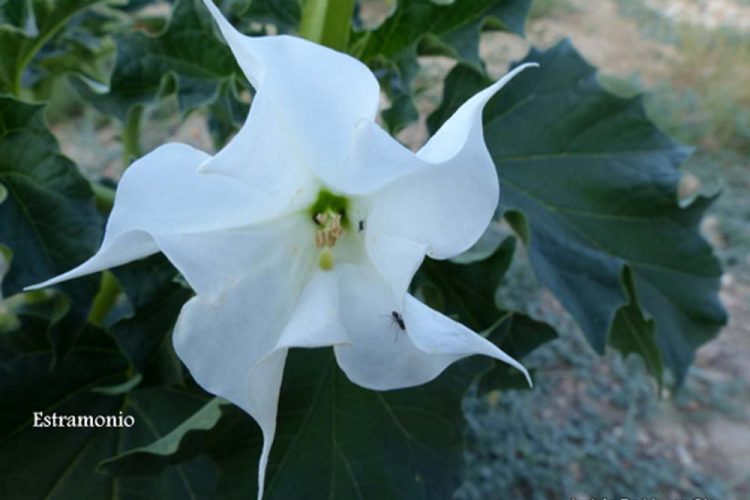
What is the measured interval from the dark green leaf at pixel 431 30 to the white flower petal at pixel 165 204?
10.8 inches

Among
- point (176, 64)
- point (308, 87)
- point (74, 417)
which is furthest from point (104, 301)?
point (308, 87)

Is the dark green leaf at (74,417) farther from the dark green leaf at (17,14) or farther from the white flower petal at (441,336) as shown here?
the white flower petal at (441,336)

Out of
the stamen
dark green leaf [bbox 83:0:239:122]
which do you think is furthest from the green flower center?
dark green leaf [bbox 83:0:239:122]

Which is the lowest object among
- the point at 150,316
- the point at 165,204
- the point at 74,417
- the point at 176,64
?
the point at 74,417

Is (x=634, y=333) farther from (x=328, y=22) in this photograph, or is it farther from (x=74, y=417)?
(x=74, y=417)

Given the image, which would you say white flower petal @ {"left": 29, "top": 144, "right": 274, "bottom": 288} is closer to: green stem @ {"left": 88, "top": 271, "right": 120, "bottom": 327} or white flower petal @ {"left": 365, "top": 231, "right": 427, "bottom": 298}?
white flower petal @ {"left": 365, "top": 231, "right": 427, "bottom": 298}

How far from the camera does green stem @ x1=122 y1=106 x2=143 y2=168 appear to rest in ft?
2.36

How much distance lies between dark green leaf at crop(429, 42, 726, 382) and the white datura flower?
1.02 ft

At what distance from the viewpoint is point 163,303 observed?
0.63 metres

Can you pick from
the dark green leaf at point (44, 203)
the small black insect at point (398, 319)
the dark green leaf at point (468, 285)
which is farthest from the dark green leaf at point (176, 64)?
the small black insect at point (398, 319)

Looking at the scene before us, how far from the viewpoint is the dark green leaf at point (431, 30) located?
2.22 feet

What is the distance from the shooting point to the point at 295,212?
45 cm

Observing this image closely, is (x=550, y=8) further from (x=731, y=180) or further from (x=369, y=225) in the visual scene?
(x=369, y=225)

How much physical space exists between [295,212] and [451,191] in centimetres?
10
